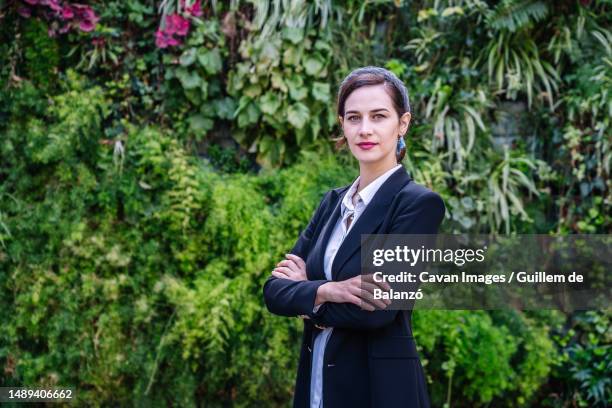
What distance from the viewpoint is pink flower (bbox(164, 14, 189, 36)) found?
14.0 ft

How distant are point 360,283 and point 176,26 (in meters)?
3.06

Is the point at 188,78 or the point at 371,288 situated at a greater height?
the point at 188,78

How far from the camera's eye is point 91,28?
4258mm

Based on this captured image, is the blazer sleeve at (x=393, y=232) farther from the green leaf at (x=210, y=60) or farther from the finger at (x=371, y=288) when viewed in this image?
the green leaf at (x=210, y=60)

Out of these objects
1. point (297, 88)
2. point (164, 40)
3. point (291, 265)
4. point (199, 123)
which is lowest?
point (291, 265)

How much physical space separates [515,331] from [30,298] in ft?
9.19

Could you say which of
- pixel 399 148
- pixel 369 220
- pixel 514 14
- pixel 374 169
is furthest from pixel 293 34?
pixel 369 220

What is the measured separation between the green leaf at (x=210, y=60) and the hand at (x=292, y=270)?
2.44 m

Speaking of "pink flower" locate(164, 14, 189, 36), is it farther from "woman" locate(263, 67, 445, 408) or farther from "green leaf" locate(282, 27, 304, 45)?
"woman" locate(263, 67, 445, 408)

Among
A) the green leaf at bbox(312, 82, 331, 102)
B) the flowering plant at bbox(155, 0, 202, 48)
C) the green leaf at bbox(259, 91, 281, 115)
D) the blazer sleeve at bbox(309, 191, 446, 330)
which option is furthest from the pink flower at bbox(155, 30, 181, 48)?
the blazer sleeve at bbox(309, 191, 446, 330)

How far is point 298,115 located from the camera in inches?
164

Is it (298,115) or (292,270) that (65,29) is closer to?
(298,115)

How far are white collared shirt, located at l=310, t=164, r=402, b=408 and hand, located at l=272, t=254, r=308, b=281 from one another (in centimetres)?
13

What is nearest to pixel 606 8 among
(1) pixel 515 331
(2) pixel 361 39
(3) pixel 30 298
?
(2) pixel 361 39
